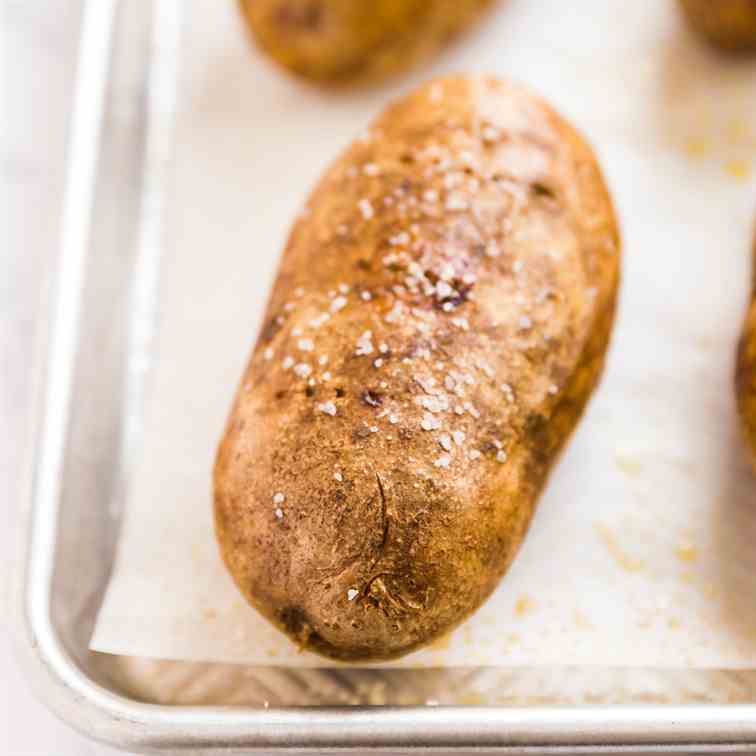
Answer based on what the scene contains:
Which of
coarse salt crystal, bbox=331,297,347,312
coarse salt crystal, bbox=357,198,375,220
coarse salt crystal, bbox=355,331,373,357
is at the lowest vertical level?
coarse salt crystal, bbox=355,331,373,357

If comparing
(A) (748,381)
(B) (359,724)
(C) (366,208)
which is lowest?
(B) (359,724)

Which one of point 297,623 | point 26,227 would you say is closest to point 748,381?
point 297,623

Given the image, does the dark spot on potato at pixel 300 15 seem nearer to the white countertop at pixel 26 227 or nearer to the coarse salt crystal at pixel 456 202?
the white countertop at pixel 26 227

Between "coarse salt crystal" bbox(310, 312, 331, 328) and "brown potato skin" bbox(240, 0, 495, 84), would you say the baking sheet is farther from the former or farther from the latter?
"coarse salt crystal" bbox(310, 312, 331, 328)

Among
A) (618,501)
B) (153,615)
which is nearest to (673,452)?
(618,501)

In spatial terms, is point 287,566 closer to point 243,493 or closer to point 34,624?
point 243,493

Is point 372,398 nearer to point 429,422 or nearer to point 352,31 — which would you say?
point 429,422

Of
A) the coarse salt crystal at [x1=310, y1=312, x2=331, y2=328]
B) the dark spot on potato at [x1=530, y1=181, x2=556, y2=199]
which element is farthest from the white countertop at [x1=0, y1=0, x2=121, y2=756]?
the dark spot on potato at [x1=530, y1=181, x2=556, y2=199]
